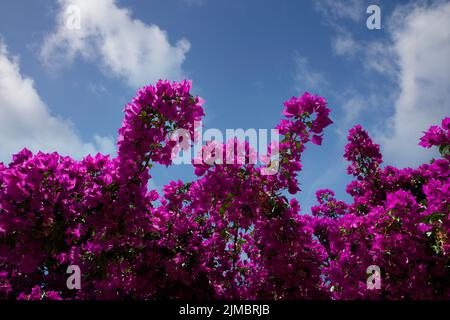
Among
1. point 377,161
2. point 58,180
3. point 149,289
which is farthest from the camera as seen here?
point 377,161

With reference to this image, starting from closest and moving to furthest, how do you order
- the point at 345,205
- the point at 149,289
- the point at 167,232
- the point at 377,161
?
the point at 149,289
the point at 167,232
the point at 377,161
the point at 345,205

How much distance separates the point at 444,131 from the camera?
A: 4395 mm

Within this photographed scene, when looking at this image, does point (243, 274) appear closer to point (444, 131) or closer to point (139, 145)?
point (139, 145)

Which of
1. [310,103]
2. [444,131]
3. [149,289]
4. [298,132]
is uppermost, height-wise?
[310,103]

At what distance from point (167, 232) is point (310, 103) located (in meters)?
3.51

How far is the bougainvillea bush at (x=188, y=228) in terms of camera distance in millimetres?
4570

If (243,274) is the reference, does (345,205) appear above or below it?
above

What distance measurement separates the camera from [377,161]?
10.4 meters

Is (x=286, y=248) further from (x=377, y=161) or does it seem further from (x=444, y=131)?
(x=377, y=161)

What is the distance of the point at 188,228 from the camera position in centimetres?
656

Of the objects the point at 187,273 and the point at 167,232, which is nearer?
the point at 187,273

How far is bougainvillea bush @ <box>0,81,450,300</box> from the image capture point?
457cm
